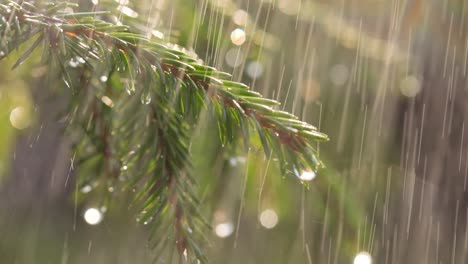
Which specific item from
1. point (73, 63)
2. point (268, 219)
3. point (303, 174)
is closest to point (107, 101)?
point (73, 63)

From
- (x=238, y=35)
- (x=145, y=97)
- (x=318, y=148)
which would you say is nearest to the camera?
(x=145, y=97)

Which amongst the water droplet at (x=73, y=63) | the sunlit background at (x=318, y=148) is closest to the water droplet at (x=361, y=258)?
the sunlit background at (x=318, y=148)

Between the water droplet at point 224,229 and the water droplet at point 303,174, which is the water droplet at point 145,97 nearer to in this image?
the water droplet at point 303,174

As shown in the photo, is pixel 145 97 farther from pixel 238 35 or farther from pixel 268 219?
pixel 268 219

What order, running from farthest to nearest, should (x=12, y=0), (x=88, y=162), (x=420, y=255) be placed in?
(x=420, y=255), (x=88, y=162), (x=12, y=0)

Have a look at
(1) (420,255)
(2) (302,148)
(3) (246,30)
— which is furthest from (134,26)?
(1) (420,255)

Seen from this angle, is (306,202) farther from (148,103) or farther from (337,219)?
(148,103)

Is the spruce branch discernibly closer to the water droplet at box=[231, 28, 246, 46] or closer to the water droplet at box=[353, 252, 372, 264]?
the water droplet at box=[231, 28, 246, 46]
